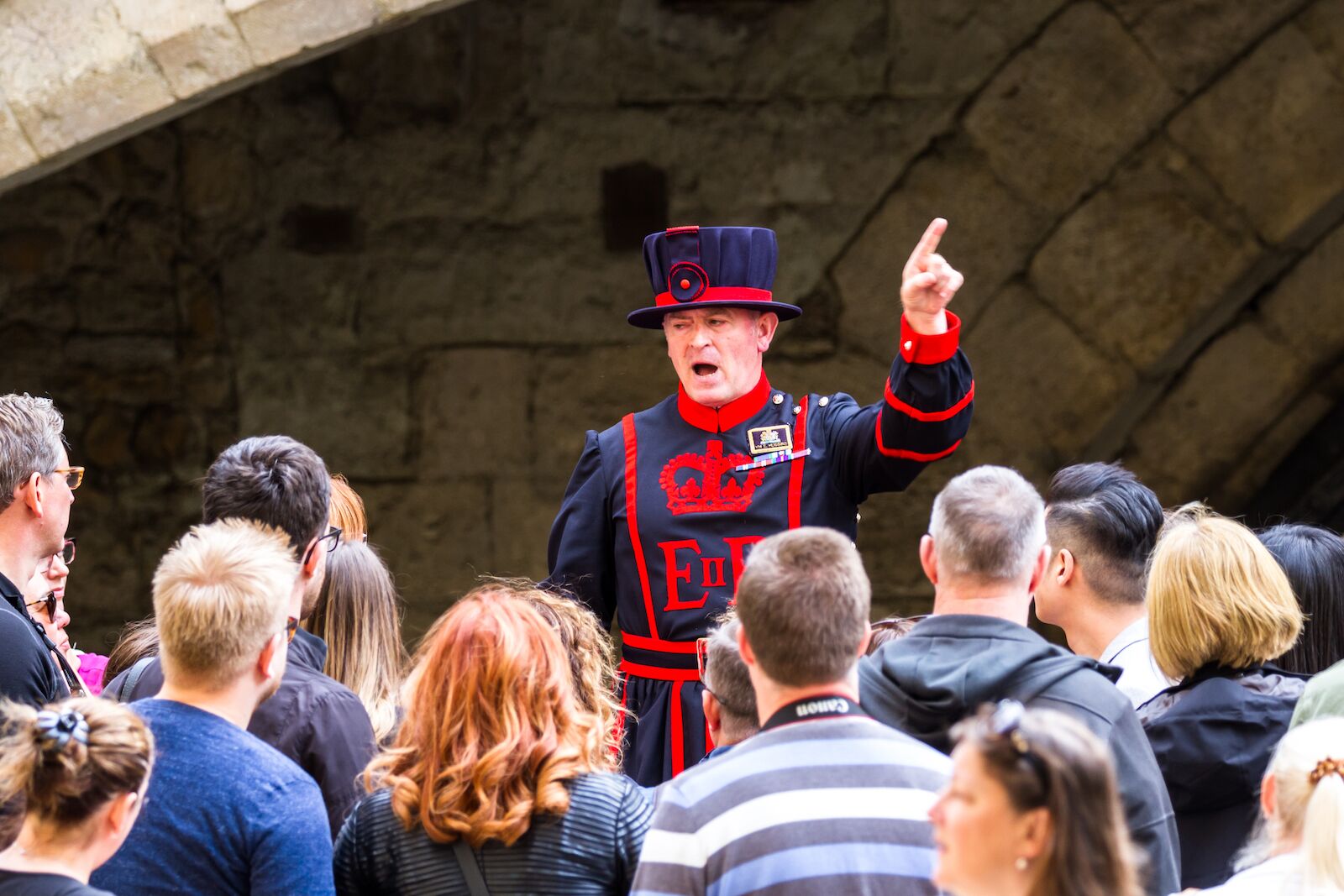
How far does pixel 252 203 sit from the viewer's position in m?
5.38

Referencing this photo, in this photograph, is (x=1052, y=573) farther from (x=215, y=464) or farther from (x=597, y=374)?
(x=597, y=374)

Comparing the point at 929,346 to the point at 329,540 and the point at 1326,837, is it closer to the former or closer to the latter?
the point at 329,540

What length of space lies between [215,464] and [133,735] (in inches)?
30.9

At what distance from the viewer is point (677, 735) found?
3.09 metres

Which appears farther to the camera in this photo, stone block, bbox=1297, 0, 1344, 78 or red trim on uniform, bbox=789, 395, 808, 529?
stone block, bbox=1297, 0, 1344, 78

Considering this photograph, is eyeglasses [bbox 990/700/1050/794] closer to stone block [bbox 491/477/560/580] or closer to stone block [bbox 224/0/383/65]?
stone block [bbox 224/0/383/65]

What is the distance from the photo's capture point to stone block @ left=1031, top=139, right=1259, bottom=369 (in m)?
5.05

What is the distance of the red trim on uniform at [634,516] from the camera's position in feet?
10.4

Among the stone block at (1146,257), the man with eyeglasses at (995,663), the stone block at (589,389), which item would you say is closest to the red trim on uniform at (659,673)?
the man with eyeglasses at (995,663)

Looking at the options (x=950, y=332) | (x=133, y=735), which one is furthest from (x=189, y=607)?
(x=950, y=332)

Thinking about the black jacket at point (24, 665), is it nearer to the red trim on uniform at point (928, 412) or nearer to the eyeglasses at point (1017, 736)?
the red trim on uniform at point (928, 412)

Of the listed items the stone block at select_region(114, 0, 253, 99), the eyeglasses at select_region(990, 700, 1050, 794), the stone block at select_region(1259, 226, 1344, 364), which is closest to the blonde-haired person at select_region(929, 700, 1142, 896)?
the eyeglasses at select_region(990, 700, 1050, 794)

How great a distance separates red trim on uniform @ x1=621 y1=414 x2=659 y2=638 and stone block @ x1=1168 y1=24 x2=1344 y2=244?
2.52 meters

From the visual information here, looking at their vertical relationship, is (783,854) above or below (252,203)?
below
